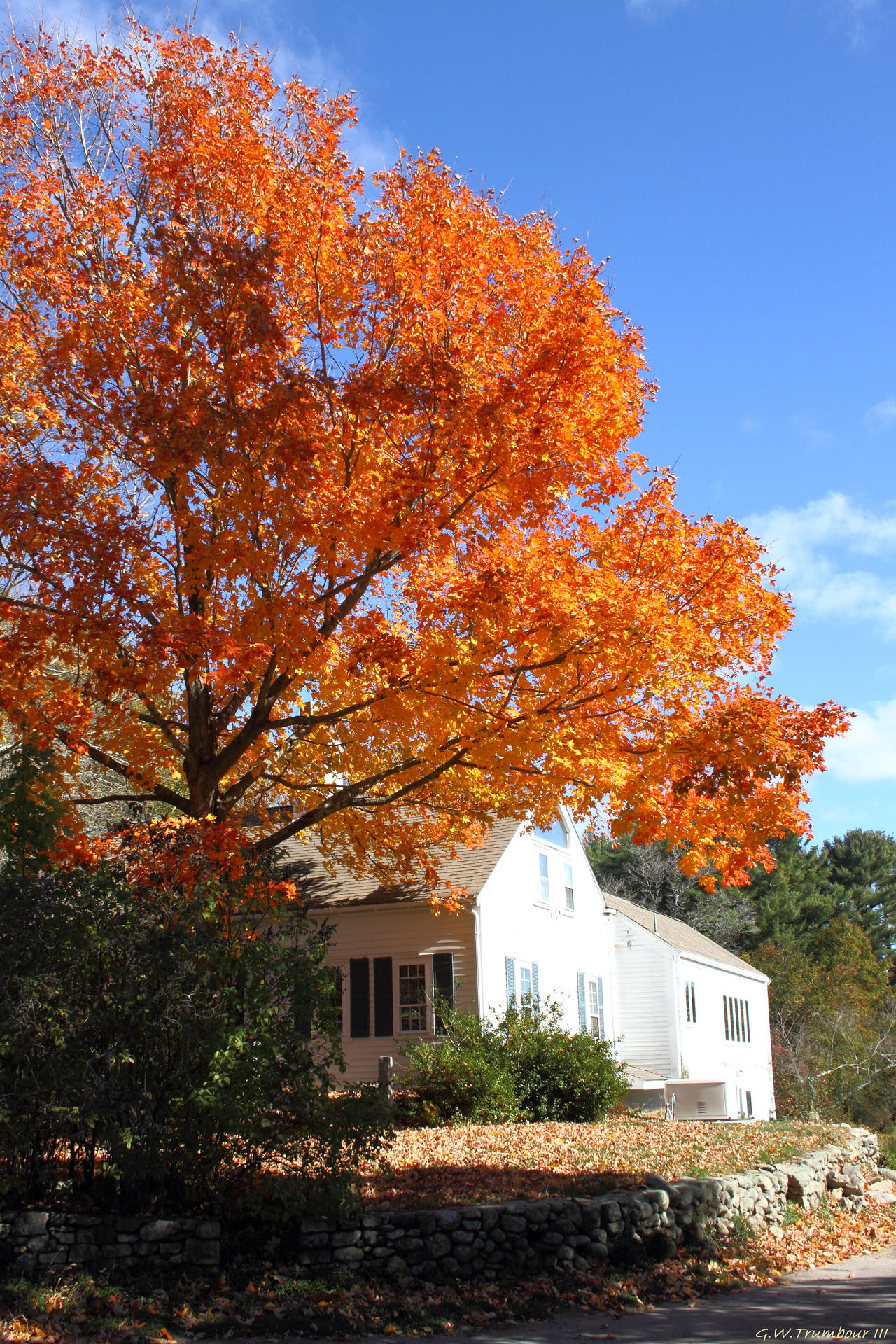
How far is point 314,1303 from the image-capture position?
805 cm

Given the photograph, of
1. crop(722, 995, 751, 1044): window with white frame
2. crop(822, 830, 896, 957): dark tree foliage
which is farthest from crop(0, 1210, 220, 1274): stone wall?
crop(822, 830, 896, 957): dark tree foliage

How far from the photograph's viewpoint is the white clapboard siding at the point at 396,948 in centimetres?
1972

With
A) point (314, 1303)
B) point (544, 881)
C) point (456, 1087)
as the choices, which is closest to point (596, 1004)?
point (544, 881)

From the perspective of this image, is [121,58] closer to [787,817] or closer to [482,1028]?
[787,817]

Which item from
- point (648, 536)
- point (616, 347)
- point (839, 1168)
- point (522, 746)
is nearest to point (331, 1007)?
point (522, 746)

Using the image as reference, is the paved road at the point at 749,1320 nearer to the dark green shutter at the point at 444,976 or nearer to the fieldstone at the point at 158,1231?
the fieldstone at the point at 158,1231

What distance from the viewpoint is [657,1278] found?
373 inches

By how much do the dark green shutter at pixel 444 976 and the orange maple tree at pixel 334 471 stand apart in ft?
29.5

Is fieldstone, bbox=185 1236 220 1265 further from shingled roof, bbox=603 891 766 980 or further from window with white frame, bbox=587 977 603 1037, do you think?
shingled roof, bbox=603 891 766 980

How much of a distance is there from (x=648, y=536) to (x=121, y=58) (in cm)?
790

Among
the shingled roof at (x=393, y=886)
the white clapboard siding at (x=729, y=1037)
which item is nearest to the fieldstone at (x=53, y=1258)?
the shingled roof at (x=393, y=886)

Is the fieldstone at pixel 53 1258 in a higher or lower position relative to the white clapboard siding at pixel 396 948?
lower

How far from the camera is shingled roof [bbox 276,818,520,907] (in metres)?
20.3

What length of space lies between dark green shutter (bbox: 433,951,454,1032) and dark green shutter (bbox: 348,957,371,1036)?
141 cm
